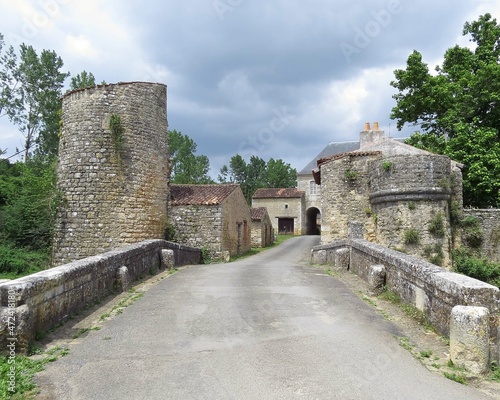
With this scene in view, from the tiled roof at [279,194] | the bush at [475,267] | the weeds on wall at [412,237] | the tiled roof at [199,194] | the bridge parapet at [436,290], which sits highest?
the tiled roof at [279,194]

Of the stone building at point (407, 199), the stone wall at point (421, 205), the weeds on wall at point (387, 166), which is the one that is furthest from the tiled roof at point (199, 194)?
the stone wall at point (421, 205)

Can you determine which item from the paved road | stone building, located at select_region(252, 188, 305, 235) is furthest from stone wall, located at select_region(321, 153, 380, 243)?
stone building, located at select_region(252, 188, 305, 235)

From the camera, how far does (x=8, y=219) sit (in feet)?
61.9

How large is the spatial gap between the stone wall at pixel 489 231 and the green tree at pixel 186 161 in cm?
3332

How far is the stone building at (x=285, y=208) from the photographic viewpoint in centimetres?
Answer: 4666

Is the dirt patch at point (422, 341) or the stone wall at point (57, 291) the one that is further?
the stone wall at point (57, 291)

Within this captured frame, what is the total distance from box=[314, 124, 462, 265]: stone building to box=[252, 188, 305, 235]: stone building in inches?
1215

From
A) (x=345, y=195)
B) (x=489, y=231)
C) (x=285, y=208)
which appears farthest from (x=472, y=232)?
(x=285, y=208)

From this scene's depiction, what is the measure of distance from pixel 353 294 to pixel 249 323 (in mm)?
3089

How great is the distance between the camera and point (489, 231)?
49.9ft

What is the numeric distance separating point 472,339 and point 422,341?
1.06m

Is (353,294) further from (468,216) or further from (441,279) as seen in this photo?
(468,216)

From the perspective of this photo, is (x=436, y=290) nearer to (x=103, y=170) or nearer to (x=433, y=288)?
(x=433, y=288)

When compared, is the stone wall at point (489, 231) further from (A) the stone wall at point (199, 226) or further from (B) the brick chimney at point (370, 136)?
(A) the stone wall at point (199, 226)
